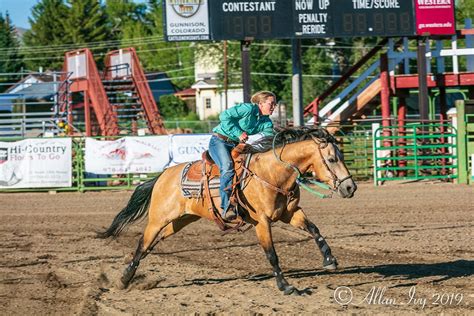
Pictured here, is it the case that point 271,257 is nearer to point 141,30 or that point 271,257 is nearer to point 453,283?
point 453,283

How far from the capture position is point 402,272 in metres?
9.98

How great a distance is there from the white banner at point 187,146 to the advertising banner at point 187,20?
2736 mm

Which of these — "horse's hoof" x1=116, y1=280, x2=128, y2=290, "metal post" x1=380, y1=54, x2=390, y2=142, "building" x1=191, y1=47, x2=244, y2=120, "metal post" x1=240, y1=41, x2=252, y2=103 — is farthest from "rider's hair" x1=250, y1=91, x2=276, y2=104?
"building" x1=191, y1=47, x2=244, y2=120

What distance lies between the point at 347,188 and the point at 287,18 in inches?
651

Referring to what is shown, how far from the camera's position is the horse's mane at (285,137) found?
9133mm

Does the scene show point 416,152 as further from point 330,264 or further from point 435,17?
point 330,264

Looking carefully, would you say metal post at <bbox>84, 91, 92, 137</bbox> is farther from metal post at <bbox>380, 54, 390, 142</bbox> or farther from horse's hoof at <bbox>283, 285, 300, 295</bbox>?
horse's hoof at <bbox>283, 285, 300, 295</bbox>

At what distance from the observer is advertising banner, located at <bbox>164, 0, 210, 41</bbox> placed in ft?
79.6

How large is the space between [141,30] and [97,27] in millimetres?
5016

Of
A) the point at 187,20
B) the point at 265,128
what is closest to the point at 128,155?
the point at 187,20

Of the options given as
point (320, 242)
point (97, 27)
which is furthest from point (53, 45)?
point (320, 242)

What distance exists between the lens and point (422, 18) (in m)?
25.4

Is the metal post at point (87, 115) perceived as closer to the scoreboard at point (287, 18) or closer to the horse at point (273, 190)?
the scoreboard at point (287, 18)

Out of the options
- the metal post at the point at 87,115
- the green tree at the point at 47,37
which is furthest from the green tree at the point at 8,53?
the metal post at the point at 87,115
